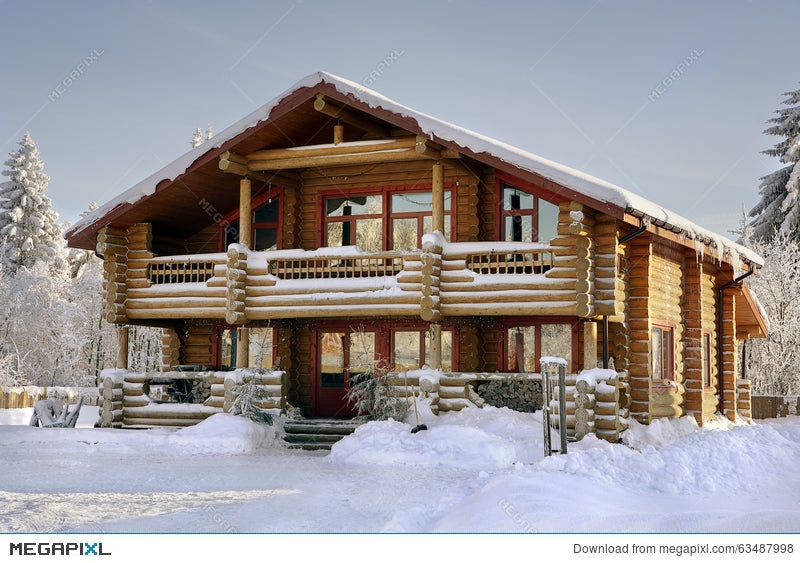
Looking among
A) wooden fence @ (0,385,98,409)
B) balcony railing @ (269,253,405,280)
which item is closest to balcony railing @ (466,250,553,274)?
balcony railing @ (269,253,405,280)

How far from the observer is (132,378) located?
20188mm

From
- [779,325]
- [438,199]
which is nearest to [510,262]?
[438,199]

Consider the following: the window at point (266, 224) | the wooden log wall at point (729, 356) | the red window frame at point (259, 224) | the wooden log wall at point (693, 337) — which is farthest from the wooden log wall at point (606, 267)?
the wooden log wall at point (729, 356)

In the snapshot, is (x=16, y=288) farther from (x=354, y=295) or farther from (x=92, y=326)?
(x=354, y=295)

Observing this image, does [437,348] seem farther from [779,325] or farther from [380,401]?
[779,325]

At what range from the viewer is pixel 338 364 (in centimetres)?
2103

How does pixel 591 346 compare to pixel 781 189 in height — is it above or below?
below

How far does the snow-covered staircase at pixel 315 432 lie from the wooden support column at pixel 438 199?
168 inches

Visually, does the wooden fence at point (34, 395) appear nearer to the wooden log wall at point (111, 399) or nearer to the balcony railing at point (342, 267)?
the wooden log wall at point (111, 399)

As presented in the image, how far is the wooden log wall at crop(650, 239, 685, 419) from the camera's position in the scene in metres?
19.7

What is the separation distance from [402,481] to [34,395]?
24.1m

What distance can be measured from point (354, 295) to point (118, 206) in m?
5.71

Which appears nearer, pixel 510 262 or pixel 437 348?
pixel 510 262

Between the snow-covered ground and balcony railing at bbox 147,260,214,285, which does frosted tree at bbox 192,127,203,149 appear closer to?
balcony railing at bbox 147,260,214,285
